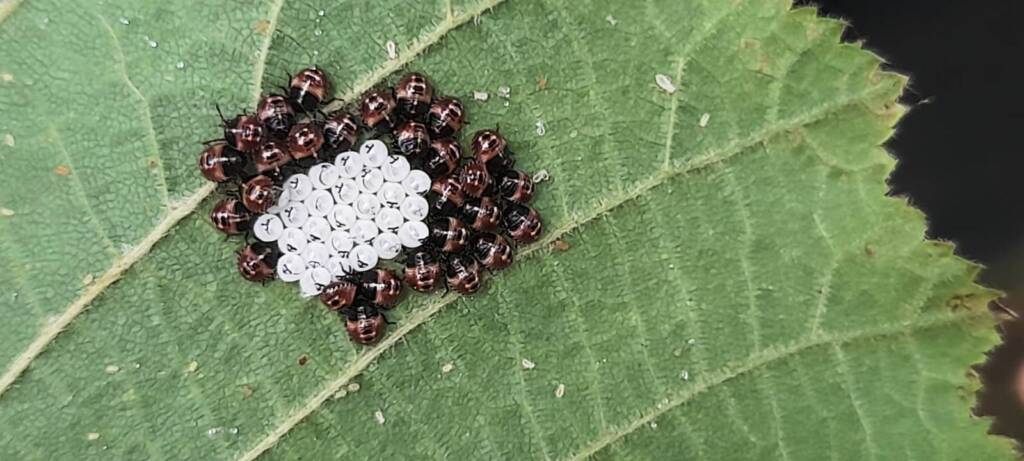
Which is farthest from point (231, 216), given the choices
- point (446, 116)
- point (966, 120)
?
point (966, 120)

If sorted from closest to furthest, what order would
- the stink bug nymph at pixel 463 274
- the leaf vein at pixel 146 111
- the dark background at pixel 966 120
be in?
the leaf vein at pixel 146 111
the stink bug nymph at pixel 463 274
the dark background at pixel 966 120

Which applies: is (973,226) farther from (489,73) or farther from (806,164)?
(489,73)

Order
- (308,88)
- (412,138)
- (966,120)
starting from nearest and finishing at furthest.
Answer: (308,88), (412,138), (966,120)

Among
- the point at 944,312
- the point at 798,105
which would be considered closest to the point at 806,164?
the point at 798,105

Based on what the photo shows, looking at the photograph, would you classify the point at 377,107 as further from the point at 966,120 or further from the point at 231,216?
the point at 966,120

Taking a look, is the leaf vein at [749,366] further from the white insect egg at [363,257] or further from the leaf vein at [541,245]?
the white insect egg at [363,257]

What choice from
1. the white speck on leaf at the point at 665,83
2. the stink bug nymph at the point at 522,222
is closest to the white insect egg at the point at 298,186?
the stink bug nymph at the point at 522,222
